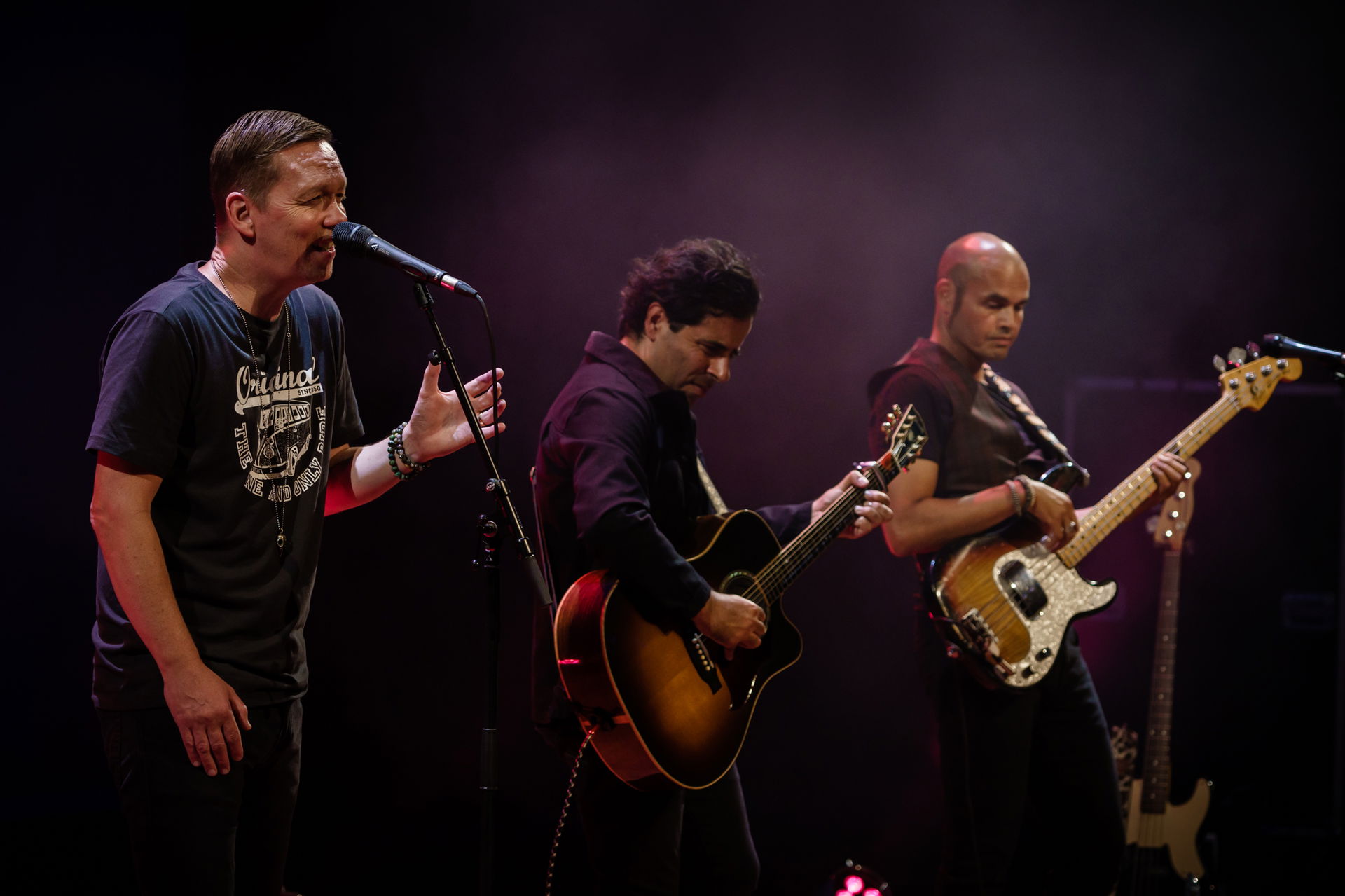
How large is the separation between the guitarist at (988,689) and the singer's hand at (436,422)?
148 centimetres

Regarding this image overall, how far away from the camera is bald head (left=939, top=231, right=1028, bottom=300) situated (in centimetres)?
336

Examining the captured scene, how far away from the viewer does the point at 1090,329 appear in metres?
4.29

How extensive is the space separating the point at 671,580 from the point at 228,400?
1013 mm

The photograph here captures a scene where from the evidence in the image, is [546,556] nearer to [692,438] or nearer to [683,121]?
[692,438]

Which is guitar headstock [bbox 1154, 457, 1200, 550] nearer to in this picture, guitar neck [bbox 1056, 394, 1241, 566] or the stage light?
guitar neck [bbox 1056, 394, 1241, 566]

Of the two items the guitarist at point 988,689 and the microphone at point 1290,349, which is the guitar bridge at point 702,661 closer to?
the guitarist at point 988,689

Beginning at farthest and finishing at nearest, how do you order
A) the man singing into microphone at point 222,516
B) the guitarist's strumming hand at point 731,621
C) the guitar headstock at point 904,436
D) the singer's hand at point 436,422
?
the guitar headstock at point 904,436
the guitarist's strumming hand at point 731,621
the singer's hand at point 436,422
the man singing into microphone at point 222,516

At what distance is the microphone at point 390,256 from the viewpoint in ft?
6.01

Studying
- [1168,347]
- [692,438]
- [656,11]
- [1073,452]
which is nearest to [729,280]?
[692,438]

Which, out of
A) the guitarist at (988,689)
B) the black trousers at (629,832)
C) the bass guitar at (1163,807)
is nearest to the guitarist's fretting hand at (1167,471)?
the guitarist at (988,689)

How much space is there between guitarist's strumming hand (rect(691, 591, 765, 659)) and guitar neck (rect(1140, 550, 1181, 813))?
1866 mm

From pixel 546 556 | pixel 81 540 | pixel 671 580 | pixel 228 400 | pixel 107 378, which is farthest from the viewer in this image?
pixel 81 540

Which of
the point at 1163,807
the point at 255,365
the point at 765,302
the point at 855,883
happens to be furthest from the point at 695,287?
the point at 1163,807

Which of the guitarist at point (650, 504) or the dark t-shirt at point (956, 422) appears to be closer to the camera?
the guitarist at point (650, 504)
